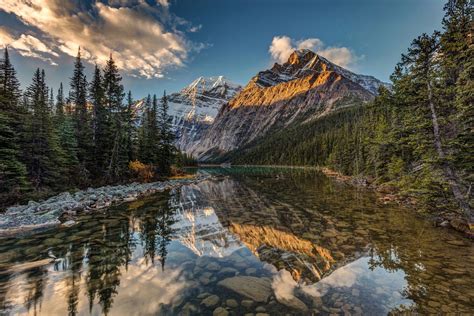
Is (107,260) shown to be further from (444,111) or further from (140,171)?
(140,171)

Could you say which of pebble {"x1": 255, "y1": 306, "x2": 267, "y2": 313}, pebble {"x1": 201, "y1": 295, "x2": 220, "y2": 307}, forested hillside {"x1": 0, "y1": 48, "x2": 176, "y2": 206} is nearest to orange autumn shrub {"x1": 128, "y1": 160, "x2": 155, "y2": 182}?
forested hillside {"x1": 0, "y1": 48, "x2": 176, "y2": 206}

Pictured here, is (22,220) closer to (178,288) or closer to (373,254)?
(178,288)

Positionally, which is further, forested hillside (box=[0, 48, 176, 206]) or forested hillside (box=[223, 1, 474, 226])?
forested hillside (box=[0, 48, 176, 206])

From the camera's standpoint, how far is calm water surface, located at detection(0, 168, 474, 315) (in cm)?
570

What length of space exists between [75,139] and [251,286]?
89.3 ft

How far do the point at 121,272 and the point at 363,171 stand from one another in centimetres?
4521

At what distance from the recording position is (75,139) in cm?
2600

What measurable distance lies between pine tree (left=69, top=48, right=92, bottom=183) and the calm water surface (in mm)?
17194

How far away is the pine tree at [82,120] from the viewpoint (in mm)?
27828

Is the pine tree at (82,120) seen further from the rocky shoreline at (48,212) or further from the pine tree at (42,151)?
the rocky shoreline at (48,212)

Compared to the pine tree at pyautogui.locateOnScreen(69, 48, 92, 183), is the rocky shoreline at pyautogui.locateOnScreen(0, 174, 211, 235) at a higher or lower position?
lower

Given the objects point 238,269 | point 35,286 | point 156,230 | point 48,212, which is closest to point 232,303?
point 238,269

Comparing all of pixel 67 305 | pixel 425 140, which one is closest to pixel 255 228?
pixel 67 305

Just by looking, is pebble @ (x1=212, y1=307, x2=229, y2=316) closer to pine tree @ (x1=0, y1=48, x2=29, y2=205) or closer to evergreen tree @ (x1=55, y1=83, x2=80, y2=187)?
pine tree @ (x1=0, y1=48, x2=29, y2=205)
